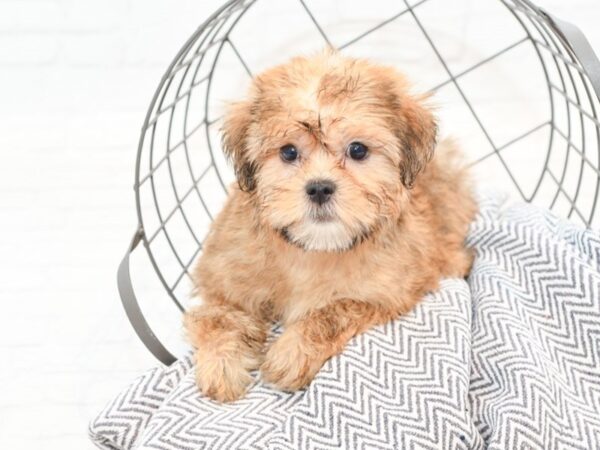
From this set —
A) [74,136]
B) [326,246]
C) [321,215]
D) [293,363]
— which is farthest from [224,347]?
[74,136]

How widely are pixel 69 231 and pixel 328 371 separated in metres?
1.73

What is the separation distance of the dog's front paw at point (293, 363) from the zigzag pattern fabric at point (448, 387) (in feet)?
0.15

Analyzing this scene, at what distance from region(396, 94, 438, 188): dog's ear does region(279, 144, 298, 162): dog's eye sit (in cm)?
31

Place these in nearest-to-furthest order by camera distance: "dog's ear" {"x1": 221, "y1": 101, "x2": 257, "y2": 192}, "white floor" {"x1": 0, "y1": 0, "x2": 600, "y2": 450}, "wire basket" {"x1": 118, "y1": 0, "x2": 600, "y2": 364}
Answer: "dog's ear" {"x1": 221, "y1": 101, "x2": 257, "y2": 192}
"white floor" {"x1": 0, "y1": 0, "x2": 600, "y2": 450}
"wire basket" {"x1": 118, "y1": 0, "x2": 600, "y2": 364}

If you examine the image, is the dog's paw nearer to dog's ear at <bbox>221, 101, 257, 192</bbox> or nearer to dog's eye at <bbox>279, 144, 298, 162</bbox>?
dog's ear at <bbox>221, 101, 257, 192</bbox>

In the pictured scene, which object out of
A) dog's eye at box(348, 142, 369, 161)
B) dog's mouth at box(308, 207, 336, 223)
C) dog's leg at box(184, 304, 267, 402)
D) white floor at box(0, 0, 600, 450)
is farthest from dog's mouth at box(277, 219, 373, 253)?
white floor at box(0, 0, 600, 450)

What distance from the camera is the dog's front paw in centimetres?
266

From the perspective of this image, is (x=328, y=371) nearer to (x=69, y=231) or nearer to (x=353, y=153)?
(x=353, y=153)

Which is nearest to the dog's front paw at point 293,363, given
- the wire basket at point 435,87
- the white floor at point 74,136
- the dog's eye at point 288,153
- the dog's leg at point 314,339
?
the dog's leg at point 314,339

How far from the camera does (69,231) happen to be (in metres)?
3.89

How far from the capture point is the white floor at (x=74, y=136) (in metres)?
3.66

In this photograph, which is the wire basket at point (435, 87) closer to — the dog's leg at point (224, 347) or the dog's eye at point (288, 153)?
the dog's leg at point (224, 347)

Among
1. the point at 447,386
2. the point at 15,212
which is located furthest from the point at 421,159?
the point at 15,212

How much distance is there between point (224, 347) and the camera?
2.77m
